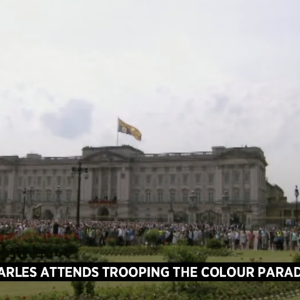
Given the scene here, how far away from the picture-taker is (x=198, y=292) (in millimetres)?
14078

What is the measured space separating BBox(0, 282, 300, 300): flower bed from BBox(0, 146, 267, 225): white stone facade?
66.9 meters

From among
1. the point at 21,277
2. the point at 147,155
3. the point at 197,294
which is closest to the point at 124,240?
the point at 197,294

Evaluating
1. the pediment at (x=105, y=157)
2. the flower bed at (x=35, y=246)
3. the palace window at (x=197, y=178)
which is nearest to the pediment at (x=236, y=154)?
the palace window at (x=197, y=178)

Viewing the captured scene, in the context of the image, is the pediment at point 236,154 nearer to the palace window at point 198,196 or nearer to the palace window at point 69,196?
the palace window at point 198,196

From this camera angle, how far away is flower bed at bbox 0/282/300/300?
13562 millimetres

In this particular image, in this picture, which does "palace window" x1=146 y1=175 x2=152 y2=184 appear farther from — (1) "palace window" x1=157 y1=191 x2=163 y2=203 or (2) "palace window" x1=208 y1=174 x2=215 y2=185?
(2) "palace window" x1=208 y1=174 x2=215 y2=185

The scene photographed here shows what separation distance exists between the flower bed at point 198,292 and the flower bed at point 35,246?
297 inches

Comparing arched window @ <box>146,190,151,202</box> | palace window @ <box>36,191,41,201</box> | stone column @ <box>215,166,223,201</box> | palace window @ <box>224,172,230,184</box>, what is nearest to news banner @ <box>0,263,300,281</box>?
palace window @ <box>224,172,230,184</box>

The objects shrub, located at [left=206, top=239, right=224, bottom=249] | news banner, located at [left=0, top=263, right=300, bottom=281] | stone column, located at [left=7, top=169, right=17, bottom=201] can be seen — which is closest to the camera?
news banner, located at [left=0, top=263, right=300, bottom=281]

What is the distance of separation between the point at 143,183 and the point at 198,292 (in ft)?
270

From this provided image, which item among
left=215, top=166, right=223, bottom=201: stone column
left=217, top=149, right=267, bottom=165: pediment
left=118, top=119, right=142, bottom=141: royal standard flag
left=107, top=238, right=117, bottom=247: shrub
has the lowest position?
left=107, top=238, right=117, bottom=247: shrub

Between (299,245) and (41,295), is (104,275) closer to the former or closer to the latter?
(41,295)

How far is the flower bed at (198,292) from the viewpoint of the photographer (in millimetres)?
13562

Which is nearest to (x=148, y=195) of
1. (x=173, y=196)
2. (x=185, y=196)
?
(x=173, y=196)
